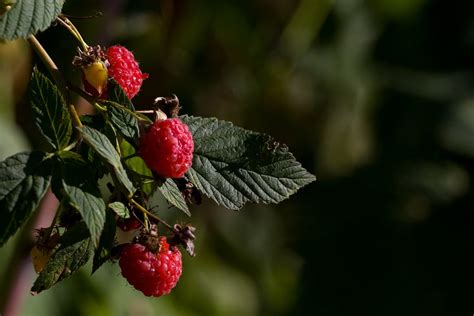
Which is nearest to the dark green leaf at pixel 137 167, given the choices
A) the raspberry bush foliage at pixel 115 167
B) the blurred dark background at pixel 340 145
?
the raspberry bush foliage at pixel 115 167

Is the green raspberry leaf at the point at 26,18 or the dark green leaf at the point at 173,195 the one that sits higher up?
the green raspberry leaf at the point at 26,18

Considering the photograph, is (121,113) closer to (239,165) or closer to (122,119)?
(122,119)

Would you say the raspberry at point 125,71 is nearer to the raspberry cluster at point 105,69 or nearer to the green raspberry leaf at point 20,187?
the raspberry cluster at point 105,69

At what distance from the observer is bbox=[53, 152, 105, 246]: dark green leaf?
2.61 feet

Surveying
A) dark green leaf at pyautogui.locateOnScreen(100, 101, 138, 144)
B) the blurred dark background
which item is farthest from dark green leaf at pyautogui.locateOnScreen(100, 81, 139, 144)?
the blurred dark background

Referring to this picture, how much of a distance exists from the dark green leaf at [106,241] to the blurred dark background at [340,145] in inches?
57.1

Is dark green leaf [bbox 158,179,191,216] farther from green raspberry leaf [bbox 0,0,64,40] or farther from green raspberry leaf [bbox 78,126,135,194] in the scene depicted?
green raspberry leaf [bbox 0,0,64,40]

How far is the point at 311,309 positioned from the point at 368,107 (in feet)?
2.04

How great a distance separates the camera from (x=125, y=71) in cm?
91

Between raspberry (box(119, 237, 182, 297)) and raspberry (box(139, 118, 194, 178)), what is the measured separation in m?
0.07

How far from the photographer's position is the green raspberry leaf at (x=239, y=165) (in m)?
0.91

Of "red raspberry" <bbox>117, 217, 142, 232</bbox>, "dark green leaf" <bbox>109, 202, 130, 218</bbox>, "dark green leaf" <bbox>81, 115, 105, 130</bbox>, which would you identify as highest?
"dark green leaf" <bbox>81, 115, 105, 130</bbox>

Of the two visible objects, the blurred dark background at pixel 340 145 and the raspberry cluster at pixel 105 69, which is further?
the blurred dark background at pixel 340 145

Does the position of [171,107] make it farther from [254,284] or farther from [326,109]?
[326,109]
